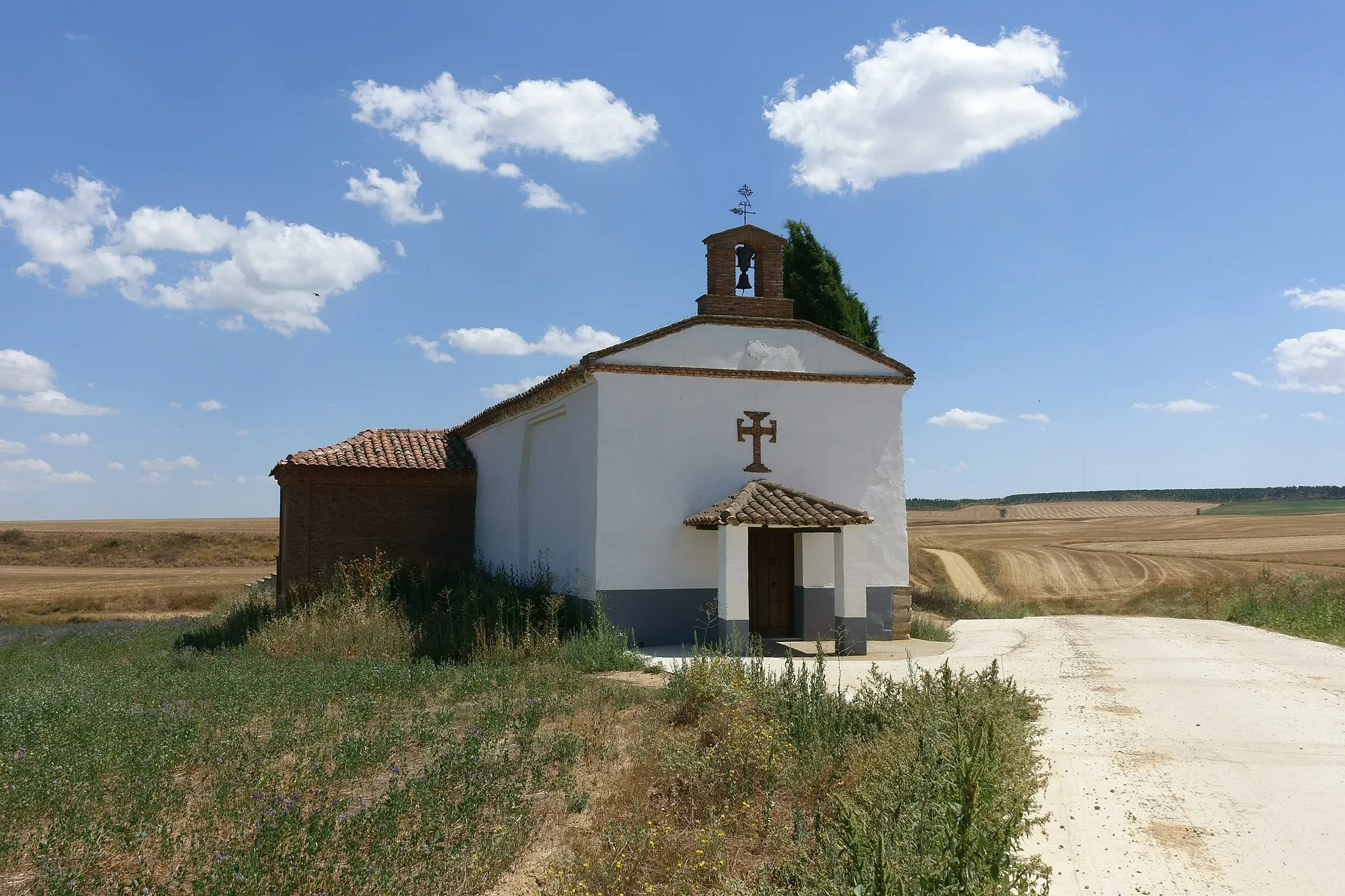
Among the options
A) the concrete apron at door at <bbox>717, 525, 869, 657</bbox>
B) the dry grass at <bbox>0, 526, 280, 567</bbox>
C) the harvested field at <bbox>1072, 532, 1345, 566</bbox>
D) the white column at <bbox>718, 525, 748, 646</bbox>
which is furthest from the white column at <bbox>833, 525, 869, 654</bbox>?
the dry grass at <bbox>0, 526, 280, 567</bbox>

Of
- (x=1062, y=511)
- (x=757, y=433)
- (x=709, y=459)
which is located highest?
(x=757, y=433)

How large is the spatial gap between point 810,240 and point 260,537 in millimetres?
41014

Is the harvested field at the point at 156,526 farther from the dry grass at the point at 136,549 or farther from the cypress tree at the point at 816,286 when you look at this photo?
the cypress tree at the point at 816,286

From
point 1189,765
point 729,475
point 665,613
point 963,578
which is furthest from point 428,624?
point 963,578

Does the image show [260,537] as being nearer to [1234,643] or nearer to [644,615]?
[644,615]

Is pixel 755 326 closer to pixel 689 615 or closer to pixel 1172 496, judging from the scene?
pixel 689 615

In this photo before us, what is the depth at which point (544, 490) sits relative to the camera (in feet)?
57.1

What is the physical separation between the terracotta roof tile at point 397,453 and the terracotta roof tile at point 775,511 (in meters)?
8.18

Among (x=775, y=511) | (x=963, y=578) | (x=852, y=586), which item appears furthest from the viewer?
(x=963, y=578)

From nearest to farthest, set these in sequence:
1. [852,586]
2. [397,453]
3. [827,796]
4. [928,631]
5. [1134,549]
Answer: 1. [827,796]
2. [852,586]
3. [928,631]
4. [397,453]
5. [1134,549]

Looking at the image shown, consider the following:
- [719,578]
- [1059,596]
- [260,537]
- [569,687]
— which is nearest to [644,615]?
[719,578]

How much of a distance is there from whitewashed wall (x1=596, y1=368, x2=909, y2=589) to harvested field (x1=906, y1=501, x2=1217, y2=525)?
165 feet

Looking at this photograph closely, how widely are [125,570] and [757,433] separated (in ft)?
123

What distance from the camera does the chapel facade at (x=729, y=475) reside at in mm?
14547
